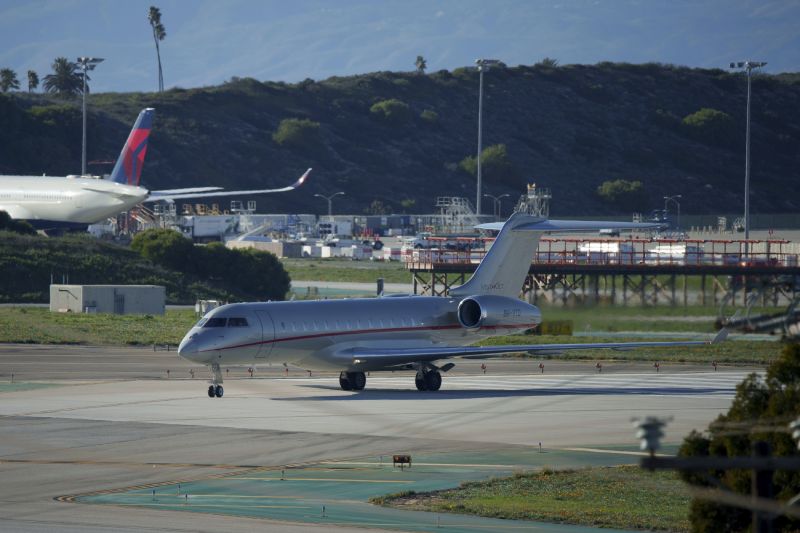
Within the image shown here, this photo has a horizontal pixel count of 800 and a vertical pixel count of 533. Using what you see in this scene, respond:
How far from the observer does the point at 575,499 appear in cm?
2702

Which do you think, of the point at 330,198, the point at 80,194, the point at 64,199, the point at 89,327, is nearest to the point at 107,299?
the point at 89,327

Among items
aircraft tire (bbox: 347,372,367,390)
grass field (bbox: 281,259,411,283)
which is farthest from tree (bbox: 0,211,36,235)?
aircraft tire (bbox: 347,372,367,390)

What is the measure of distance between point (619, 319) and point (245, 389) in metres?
12.9

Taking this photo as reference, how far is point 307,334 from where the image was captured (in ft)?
144

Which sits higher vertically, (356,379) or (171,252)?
(171,252)

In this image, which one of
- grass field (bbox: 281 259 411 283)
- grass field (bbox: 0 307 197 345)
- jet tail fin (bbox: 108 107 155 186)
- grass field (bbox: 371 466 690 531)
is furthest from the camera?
grass field (bbox: 281 259 411 283)

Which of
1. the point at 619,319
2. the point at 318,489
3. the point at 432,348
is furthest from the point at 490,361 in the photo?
the point at 318,489

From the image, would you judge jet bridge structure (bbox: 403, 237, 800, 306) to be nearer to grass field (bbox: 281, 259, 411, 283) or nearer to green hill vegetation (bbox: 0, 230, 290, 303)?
grass field (bbox: 281, 259, 411, 283)

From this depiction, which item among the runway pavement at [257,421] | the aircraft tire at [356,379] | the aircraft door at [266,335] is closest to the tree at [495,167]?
the runway pavement at [257,421]

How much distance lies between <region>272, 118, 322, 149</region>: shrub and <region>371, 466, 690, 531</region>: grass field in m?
162

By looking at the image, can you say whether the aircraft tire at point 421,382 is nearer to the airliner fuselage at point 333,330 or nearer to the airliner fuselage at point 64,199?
the airliner fuselage at point 333,330

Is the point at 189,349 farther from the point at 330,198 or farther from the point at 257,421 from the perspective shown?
the point at 330,198

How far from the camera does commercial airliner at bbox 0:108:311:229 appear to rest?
318ft

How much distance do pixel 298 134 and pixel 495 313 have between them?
14501 cm
